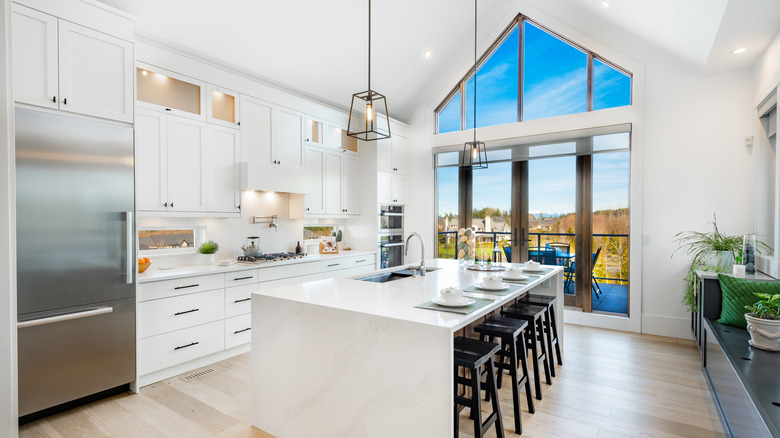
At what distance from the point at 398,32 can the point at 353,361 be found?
420cm

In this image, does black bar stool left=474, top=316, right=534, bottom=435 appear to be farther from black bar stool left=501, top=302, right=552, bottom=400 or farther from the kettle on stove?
the kettle on stove

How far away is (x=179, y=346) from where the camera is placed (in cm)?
327

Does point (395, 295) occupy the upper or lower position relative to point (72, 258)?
lower

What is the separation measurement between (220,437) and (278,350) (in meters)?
0.66

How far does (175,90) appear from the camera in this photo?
3576 mm

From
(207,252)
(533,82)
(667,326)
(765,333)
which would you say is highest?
(533,82)

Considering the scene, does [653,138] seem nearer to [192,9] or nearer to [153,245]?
[192,9]

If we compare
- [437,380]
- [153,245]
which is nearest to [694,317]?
[437,380]

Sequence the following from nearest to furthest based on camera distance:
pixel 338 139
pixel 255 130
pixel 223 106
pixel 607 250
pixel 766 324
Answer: pixel 766 324, pixel 223 106, pixel 255 130, pixel 607 250, pixel 338 139

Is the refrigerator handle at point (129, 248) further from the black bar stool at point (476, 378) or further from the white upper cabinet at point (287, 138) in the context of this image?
the black bar stool at point (476, 378)

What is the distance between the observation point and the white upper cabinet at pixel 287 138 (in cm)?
444

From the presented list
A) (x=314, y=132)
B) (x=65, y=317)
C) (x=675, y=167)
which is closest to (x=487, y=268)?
(x=675, y=167)

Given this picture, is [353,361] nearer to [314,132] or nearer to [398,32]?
[314,132]

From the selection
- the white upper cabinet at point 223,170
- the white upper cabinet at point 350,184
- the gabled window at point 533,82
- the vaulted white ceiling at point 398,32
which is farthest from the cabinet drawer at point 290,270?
the gabled window at point 533,82
